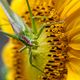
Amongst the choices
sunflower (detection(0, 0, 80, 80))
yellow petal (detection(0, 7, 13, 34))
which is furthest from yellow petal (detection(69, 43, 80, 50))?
yellow petal (detection(0, 7, 13, 34))

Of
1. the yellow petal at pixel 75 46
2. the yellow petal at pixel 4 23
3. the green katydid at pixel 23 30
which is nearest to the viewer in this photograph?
the green katydid at pixel 23 30

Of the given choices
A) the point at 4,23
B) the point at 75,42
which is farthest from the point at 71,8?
the point at 4,23

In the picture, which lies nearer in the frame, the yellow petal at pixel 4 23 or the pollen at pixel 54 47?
the pollen at pixel 54 47

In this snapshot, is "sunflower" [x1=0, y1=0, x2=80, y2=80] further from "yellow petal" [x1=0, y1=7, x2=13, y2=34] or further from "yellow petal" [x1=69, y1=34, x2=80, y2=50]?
"yellow petal" [x1=0, y1=7, x2=13, y2=34]

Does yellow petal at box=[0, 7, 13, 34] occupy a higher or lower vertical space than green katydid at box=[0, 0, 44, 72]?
higher

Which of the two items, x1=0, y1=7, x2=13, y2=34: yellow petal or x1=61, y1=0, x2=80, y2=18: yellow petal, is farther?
x1=0, y1=7, x2=13, y2=34: yellow petal

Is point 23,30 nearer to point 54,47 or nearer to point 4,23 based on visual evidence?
point 54,47

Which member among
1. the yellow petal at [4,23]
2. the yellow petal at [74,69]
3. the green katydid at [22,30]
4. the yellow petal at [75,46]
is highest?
the yellow petal at [4,23]

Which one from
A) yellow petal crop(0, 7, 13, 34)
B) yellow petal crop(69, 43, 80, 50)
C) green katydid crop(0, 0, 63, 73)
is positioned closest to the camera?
green katydid crop(0, 0, 63, 73)

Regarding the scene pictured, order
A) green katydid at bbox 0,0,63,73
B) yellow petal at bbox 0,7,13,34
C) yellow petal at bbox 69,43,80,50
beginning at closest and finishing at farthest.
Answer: green katydid at bbox 0,0,63,73 → yellow petal at bbox 69,43,80,50 → yellow petal at bbox 0,7,13,34

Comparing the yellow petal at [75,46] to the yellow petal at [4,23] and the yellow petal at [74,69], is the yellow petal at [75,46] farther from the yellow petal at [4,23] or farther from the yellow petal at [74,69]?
the yellow petal at [4,23]

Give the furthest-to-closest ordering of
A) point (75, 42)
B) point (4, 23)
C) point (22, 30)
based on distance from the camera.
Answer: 1. point (4, 23)
2. point (75, 42)
3. point (22, 30)

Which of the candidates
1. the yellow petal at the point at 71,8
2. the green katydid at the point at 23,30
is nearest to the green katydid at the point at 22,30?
the green katydid at the point at 23,30
